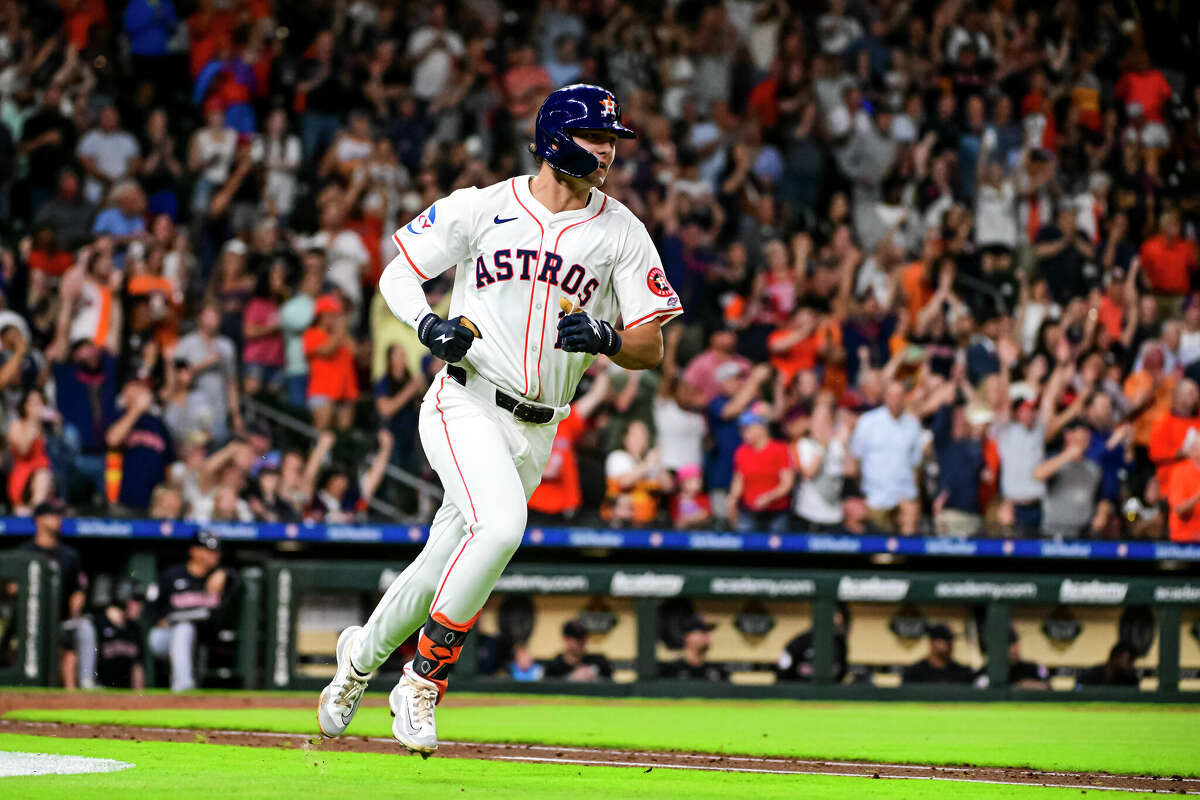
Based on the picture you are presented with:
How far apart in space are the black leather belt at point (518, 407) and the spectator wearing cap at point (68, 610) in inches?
258

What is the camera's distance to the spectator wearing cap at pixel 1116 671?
12469mm

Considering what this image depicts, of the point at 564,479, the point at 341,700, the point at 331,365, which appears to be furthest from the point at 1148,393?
the point at 341,700

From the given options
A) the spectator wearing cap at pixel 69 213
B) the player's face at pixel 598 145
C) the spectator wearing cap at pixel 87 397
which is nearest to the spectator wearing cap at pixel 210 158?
the spectator wearing cap at pixel 69 213

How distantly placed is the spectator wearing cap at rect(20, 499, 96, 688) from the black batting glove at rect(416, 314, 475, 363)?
6874 millimetres

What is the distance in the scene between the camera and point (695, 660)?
40.1 ft

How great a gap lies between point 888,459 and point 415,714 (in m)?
7.67

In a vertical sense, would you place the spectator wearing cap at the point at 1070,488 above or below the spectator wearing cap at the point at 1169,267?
below

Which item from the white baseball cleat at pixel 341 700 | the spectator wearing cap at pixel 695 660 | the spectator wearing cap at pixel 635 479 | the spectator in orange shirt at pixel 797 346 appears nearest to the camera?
the white baseball cleat at pixel 341 700

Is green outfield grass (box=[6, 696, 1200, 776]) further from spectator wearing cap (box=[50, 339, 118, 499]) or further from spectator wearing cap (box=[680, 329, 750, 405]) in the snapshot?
spectator wearing cap (box=[50, 339, 118, 499])

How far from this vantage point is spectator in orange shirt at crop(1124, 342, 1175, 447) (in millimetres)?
13469

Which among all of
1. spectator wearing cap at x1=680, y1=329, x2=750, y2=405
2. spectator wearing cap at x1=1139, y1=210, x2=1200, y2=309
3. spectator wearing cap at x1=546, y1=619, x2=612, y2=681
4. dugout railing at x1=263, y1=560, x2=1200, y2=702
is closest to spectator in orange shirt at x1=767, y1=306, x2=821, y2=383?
spectator wearing cap at x1=680, y1=329, x2=750, y2=405

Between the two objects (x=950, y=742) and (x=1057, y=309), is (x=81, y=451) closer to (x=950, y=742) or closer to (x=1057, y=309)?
(x=950, y=742)

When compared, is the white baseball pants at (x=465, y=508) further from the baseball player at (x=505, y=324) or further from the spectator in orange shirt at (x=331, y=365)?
the spectator in orange shirt at (x=331, y=365)

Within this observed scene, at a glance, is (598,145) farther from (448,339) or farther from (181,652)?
(181,652)
